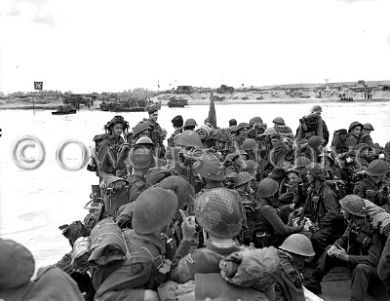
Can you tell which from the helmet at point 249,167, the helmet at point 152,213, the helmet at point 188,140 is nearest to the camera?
the helmet at point 152,213

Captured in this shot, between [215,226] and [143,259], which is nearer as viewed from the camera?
[215,226]

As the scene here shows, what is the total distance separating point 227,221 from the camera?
2.15 meters

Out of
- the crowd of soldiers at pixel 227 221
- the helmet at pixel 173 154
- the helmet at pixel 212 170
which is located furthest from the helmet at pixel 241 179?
the helmet at pixel 173 154

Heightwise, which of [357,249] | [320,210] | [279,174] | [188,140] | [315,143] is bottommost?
[357,249]

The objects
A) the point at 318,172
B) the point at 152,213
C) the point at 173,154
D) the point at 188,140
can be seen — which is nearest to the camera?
the point at 152,213

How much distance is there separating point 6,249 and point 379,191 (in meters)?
4.06

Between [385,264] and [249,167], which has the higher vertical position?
[249,167]

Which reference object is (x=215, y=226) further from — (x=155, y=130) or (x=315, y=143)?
(x=155, y=130)

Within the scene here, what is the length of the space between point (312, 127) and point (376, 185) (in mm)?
3093

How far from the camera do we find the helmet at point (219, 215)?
2146 mm

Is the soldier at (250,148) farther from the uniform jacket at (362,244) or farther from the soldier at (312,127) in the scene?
the uniform jacket at (362,244)

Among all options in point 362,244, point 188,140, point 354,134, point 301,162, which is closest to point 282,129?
point 354,134

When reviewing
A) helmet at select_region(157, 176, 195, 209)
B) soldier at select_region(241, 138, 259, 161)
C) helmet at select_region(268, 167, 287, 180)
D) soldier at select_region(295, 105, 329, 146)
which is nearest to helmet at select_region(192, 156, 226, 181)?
helmet at select_region(157, 176, 195, 209)

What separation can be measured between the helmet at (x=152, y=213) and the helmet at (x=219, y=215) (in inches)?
12.9
